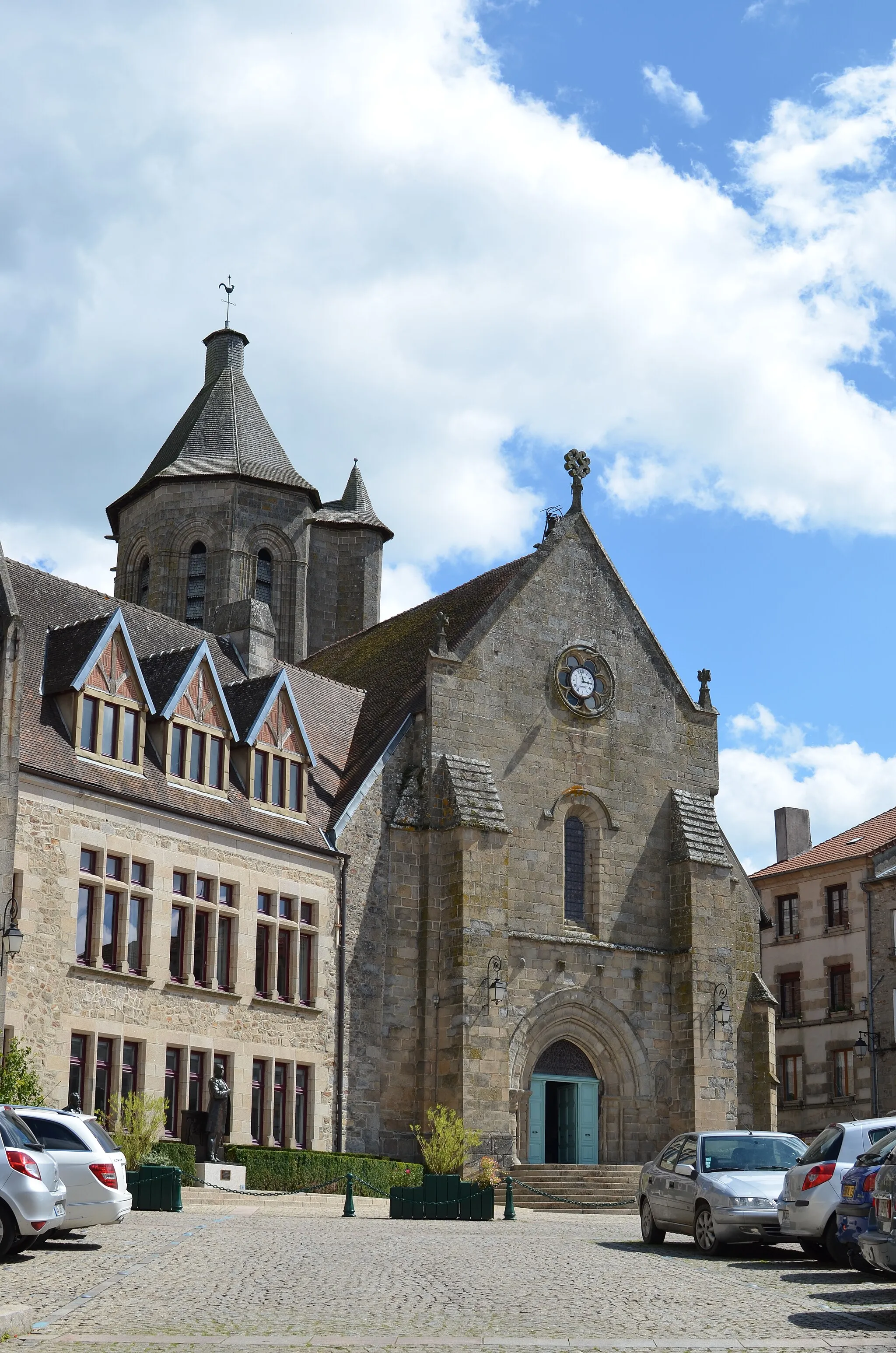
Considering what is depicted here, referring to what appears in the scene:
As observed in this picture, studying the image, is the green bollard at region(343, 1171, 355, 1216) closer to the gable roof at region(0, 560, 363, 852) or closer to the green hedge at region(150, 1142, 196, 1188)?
the green hedge at region(150, 1142, 196, 1188)

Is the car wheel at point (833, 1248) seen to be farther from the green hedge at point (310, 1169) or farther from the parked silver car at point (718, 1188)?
the green hedge at point (310, 1169)

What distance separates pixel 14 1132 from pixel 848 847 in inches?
1582

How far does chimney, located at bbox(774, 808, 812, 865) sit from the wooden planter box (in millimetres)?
32803

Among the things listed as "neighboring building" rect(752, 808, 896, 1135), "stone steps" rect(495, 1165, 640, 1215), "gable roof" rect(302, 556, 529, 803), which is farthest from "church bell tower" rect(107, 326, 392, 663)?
"stone steps" rect(495, 1165, 640, 1215)

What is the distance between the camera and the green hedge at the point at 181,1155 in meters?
28.1

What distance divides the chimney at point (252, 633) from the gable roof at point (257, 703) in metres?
2.08

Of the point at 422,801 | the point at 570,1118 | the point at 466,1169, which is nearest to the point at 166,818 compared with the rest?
the point at 422,801

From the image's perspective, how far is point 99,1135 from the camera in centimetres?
1922

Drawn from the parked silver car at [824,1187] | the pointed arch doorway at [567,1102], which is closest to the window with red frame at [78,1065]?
the pointed arch doorway at [567,1102]

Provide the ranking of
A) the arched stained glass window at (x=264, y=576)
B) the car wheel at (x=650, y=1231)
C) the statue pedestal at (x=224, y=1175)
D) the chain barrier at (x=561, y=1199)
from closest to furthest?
1. the car wheel at (x=650, y=1231)
2. the chain barrier at (x=561, y=1199)
3. the statue pedestal at (x=224, y=1175)
4. the arched stained glass window at (x=264, y=576)

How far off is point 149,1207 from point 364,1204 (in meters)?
5.58

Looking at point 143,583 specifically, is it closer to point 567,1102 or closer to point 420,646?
point 420,646

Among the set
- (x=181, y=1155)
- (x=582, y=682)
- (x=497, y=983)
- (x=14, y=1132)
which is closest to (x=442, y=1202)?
(x=181, y=1155)

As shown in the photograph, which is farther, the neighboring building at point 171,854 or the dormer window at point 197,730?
the dormer window at point 197,730
